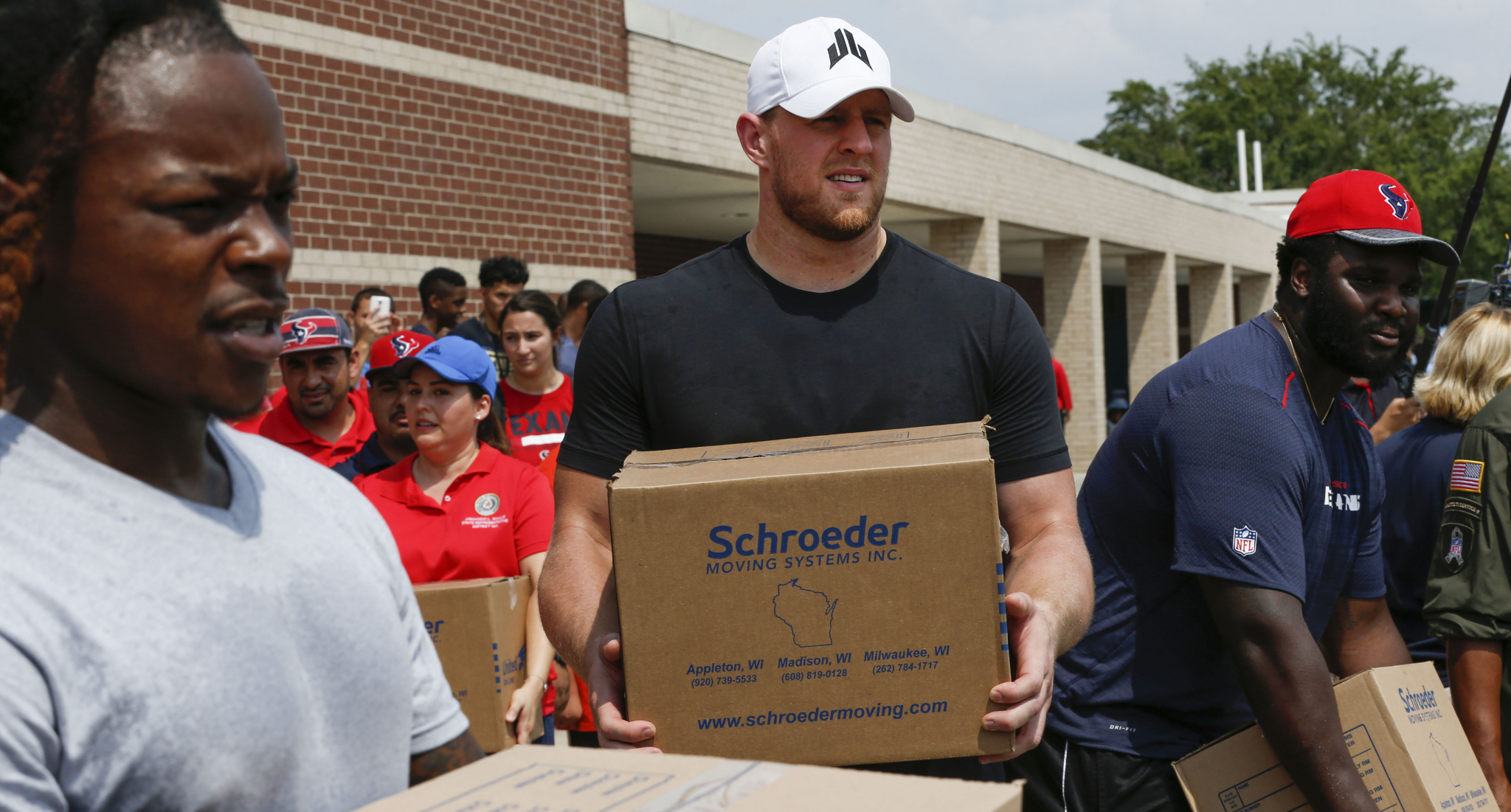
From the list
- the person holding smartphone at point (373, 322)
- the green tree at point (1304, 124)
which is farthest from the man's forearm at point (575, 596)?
the green tree at point (1304, 124)

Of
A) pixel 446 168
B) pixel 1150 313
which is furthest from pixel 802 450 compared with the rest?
pixel 1150 313

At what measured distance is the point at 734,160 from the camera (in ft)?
42.4

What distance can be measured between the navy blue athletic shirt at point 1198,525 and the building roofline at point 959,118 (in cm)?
611

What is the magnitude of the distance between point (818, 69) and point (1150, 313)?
23.1 meters

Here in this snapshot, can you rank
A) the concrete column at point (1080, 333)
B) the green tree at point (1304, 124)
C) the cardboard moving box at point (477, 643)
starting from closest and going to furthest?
the cardboard moving box at point (477, 643), the concrete column at point (1080, 333), the green tree at point (1304, 124)

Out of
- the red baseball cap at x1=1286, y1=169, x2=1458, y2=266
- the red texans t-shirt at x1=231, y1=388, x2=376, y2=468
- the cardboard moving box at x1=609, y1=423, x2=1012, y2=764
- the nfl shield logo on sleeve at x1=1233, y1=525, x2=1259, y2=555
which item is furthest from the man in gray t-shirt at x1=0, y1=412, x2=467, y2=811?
the red texans t-shirt at x1=231, y1=388, x2=376, y2=468

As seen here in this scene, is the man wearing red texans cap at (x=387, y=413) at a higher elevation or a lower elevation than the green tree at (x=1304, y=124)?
lower

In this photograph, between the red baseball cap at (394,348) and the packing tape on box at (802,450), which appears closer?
the packing tape on box at (802,450)

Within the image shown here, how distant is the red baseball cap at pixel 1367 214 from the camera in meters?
2.89

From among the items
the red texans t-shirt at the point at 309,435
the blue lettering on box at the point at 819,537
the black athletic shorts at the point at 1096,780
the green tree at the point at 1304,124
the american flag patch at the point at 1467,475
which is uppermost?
the green tree at the point at 1304,124

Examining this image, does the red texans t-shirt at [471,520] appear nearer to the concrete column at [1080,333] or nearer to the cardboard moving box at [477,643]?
the cardboard moving box at [477,643]

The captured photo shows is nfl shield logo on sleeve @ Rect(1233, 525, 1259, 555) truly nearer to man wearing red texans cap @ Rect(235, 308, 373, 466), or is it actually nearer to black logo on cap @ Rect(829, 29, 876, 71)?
black logo on cap @ Rect(829, 29, 876, 71)

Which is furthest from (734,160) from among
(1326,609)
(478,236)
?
(1326,609)

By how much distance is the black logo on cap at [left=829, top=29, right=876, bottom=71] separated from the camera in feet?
7.89
